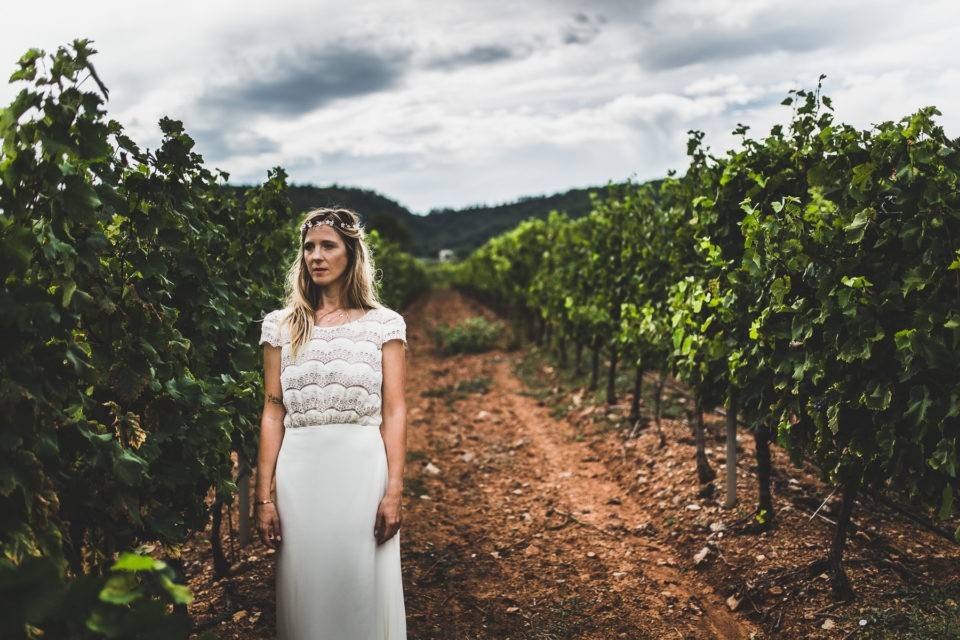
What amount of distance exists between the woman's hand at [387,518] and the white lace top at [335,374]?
0.34m

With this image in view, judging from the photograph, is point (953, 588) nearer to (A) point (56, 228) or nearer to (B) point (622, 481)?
(B) point (622, 481)

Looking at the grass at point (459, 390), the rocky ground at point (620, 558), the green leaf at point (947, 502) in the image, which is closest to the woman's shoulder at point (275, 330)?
the rocky ground at point (620, 558)

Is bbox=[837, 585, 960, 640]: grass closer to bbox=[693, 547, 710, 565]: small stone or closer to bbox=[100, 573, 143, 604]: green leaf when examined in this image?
bbox=[693, 547, 710, 565]: small stone

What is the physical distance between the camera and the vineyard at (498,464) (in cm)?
190

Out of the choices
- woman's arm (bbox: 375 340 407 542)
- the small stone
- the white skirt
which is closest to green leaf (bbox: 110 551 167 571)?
the white skirt

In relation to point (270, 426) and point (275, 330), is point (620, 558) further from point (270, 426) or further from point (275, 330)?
point (275, 330)

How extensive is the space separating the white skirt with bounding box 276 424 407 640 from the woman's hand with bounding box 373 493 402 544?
25 mm

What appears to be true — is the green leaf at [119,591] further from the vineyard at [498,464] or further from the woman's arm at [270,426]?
the woman's arm at [270,426]

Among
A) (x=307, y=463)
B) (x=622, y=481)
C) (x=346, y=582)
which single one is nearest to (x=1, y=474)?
(x=307, y=463)

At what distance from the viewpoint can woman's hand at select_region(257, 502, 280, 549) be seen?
2.75 metres

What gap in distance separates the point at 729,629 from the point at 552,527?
205 centimetres

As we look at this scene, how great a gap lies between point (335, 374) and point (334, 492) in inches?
19.9

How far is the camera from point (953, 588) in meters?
3.91

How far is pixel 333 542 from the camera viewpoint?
269cm
